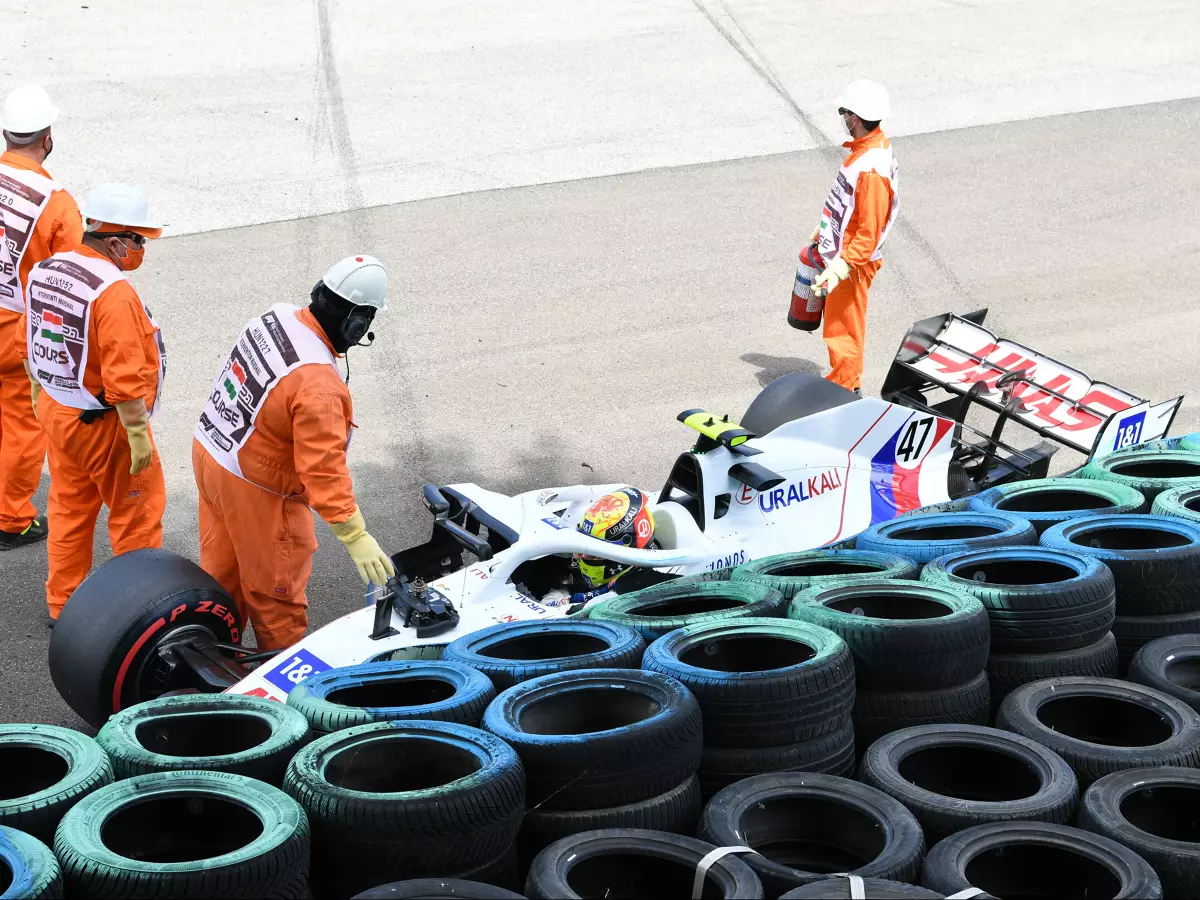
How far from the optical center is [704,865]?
3971mm

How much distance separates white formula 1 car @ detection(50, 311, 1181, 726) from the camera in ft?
20.2

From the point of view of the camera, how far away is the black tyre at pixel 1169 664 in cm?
546

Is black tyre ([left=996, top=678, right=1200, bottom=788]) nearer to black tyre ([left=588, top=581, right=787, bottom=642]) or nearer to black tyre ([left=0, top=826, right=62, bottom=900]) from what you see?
black tyre ([left=588, top=581, right=787, bottom=642])

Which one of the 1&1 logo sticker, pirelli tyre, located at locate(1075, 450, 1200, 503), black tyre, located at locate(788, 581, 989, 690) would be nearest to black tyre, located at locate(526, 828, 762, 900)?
black tyre, located at locate(788, 581, 989, 690)

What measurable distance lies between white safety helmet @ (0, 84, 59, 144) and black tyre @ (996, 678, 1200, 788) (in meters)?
6.34

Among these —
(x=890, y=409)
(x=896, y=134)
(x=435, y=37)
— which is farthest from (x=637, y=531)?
(x=435, y=37)

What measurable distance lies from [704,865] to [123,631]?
10.5 ft

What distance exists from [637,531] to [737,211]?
25.8 feet

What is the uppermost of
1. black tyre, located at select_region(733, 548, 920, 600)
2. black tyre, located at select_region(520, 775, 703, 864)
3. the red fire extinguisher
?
the red fire extinguisher

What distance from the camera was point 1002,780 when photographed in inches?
193

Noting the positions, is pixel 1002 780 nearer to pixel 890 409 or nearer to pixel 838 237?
pixel 890 409

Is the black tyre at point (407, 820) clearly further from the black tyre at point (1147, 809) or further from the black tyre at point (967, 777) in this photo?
the black tyre at point (1147, 809)

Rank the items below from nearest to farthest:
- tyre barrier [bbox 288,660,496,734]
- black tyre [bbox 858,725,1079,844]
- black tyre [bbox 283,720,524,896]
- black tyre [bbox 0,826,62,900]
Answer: black tyre [bbox 0,826,62,900]
black tyre [bbox 283,720,524,896]
black tyre [bbox 858,725,1079,844]
tyre barrier [bbox 288,660,496,734]

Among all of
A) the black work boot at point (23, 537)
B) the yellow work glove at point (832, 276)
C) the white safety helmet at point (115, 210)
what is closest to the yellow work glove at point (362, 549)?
the white safety helmet at point (115, 210)
